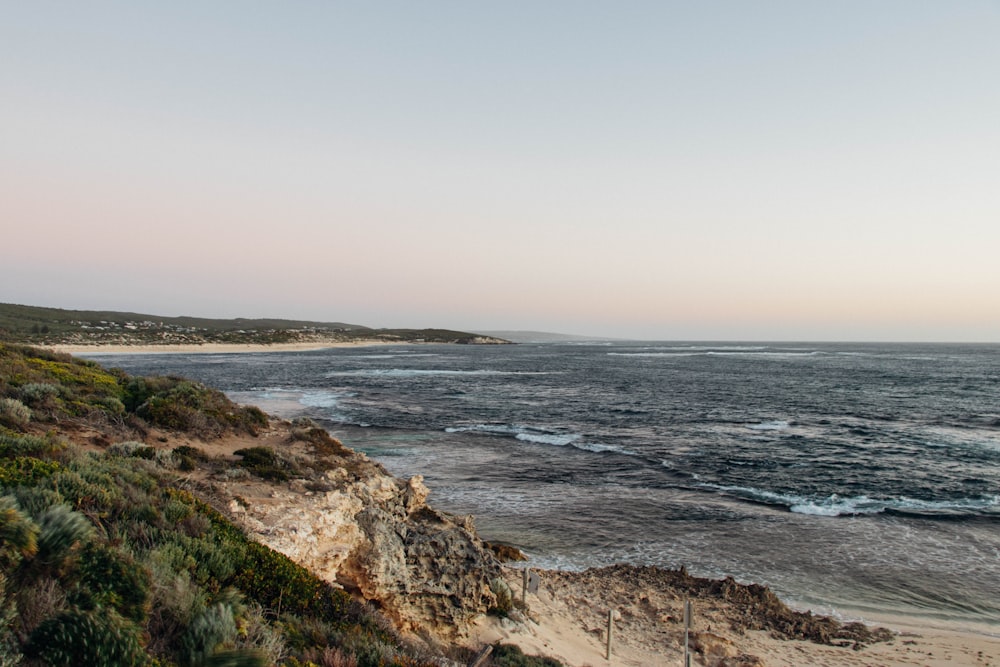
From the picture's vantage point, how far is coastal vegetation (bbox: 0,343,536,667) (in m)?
4.39

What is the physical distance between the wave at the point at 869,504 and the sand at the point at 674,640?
7436 mm

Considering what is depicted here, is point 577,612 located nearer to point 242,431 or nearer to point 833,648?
point 833,648

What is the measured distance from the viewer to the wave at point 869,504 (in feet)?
60.2

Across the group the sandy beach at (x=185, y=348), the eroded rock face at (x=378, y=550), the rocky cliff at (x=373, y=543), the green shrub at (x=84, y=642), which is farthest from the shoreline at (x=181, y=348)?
the green shrub at (x=84, y=642)

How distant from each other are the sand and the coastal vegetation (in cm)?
221

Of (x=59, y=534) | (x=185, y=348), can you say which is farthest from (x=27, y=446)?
(x=185, y=348)

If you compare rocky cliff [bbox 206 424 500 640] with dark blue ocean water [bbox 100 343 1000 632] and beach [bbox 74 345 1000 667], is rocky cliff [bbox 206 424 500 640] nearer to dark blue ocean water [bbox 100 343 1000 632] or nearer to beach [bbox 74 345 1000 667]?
beach [bbox 74 345 1000 667]

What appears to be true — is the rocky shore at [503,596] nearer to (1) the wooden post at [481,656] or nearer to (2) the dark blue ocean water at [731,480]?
(1) the wooden post at [481,656]

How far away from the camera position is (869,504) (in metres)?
19.1

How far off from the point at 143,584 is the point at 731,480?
2170 centimetres

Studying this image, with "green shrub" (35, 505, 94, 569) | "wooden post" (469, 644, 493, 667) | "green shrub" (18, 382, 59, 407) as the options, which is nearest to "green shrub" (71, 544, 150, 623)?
"green shrub" (35, 505, 94, 569)

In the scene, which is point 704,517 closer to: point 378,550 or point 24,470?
point 378,550

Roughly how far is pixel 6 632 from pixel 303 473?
855cm

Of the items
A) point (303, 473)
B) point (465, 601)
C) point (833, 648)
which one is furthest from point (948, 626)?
point (303, 473)
